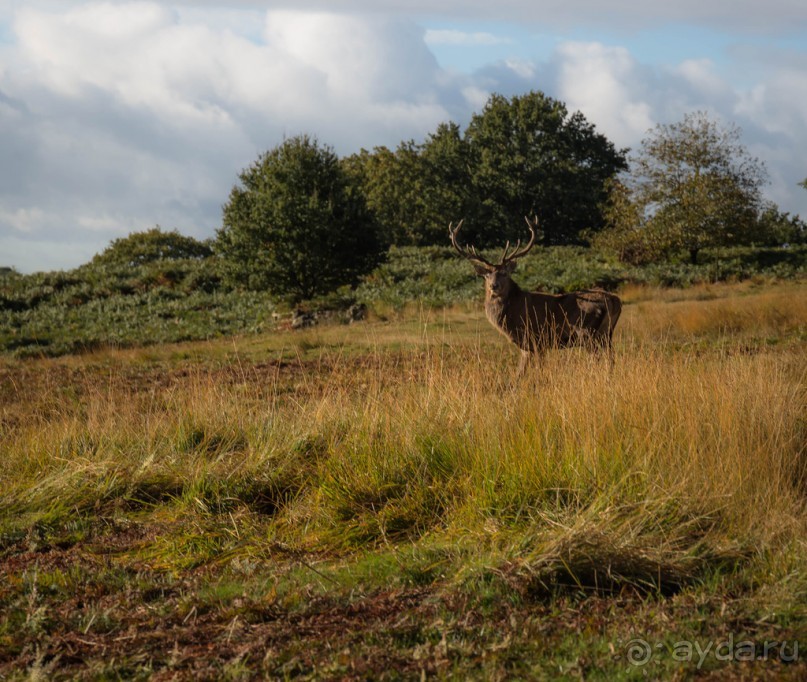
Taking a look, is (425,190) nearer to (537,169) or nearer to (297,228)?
(537,169)

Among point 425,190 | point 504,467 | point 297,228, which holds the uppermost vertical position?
point 425,190

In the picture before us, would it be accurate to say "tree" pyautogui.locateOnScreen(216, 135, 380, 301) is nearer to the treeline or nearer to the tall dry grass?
the treeline

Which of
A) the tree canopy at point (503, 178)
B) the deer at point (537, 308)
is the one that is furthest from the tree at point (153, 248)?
the deer at point (537, 308)

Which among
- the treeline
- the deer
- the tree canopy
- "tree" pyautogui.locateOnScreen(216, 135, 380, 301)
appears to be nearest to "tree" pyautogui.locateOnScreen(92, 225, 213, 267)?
the treeline

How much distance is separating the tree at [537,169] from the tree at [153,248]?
18.5 metres

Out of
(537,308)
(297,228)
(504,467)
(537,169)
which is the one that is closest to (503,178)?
(537,169)

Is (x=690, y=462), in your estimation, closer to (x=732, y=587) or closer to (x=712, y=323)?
(x=732, y=587)

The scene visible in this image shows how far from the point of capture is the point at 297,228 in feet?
101

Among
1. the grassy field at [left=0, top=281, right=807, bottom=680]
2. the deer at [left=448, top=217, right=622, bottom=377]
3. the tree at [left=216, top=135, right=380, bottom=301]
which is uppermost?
the tree at [left=216, top=135, right=380, bottom=301]

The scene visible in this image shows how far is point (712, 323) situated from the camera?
18.2m

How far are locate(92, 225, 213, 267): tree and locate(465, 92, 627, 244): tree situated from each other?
18.5m

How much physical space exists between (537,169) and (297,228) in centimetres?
3256

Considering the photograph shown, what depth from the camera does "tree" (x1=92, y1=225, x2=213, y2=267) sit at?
53963 millimetres

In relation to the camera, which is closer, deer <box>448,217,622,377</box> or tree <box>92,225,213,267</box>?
deer <box>448,217,622,377</box>
